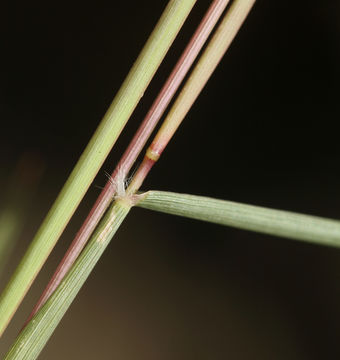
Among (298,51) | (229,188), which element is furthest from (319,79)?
(229,188)

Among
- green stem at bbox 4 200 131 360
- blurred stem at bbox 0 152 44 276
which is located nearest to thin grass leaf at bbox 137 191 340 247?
green stem at bbox 4 200 131 360

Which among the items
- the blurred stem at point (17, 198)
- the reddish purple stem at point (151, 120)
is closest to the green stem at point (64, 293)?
the reddish purple stem at point (151, 120)

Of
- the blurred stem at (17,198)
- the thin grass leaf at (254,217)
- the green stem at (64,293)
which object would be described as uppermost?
the blurred stem at (17,198)

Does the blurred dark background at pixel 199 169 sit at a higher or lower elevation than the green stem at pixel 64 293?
higher

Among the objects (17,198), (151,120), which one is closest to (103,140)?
(151,120)

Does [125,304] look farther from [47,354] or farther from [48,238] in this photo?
[48,238]

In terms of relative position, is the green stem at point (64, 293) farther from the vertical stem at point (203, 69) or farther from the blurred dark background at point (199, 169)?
the blurred dark background at point (199, 169)

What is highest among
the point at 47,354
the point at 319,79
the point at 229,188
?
the point at 319,79
